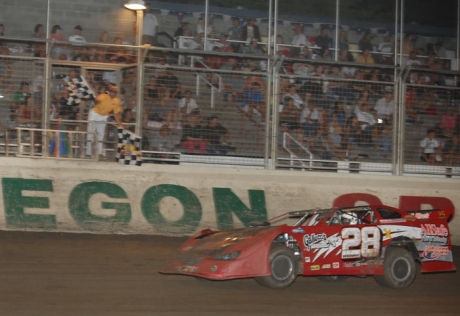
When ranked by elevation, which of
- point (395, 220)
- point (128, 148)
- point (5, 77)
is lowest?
point (395, 220)

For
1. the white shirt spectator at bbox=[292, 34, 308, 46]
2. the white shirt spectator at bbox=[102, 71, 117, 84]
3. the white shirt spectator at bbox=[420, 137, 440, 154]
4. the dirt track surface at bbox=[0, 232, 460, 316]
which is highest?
the white shirt spectator at bbox=[292, 34, 308, 46]

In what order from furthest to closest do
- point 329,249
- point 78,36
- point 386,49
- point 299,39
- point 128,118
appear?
1. point 386,49
2. point 299,39
3. point 78,36
4. point 128,118
5. point 329,249

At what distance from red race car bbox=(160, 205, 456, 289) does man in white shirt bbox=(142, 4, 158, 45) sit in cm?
828

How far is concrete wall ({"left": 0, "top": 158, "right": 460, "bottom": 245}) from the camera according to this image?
499 inches

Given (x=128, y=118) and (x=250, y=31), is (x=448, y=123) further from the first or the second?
(x=128, y=118)

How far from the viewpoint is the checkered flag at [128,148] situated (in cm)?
1303

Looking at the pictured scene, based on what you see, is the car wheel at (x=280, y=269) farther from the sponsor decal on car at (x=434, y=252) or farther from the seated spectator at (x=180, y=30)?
the seated spectator at (x=180, y=30)

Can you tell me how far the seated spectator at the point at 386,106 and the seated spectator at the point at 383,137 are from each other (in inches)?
4.6

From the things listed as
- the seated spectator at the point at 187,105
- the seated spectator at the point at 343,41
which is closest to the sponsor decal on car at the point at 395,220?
the seated spectator at the point at 187,105

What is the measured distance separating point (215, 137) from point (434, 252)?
16.1 ft

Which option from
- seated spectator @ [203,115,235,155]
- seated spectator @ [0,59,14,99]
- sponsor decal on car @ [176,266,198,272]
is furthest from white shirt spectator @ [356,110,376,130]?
seated spectator @ [0,59,14,99]

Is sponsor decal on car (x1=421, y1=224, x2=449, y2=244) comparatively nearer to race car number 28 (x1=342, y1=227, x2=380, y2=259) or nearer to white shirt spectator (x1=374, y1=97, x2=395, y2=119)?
race car number 28 (x1=342, y1=227, x2=380, y2=259)

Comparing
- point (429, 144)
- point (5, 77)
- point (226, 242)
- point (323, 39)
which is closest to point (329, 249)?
point (226, 242)

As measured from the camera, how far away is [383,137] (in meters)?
14.1
